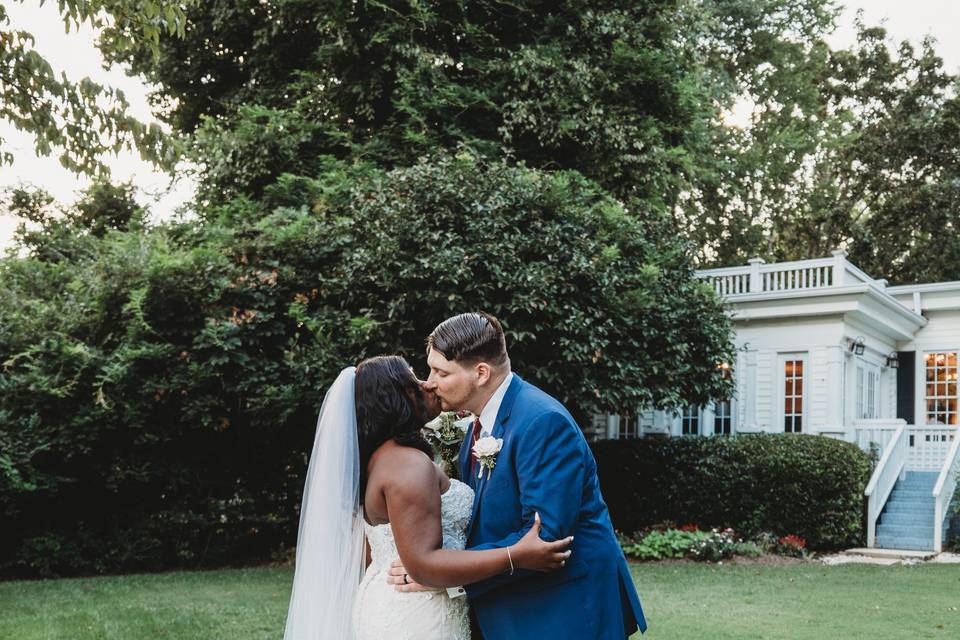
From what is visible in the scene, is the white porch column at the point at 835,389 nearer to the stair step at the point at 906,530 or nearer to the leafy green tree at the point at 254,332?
the stair step at the point at 906,530

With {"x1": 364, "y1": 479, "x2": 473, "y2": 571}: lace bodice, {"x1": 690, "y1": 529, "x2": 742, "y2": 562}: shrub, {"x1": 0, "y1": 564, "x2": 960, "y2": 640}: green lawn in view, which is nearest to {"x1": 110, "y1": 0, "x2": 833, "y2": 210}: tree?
{"x1": 690, "y1": 529, "x2": 742, "y2": 562}: shrub

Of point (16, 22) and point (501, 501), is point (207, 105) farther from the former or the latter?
point (501, 501)

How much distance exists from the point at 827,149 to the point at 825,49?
12.2 feet

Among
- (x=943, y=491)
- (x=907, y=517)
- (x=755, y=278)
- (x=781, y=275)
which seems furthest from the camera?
(x=781, y=275)

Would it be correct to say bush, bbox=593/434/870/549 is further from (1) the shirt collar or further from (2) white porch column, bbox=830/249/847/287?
(1) the shirt collar

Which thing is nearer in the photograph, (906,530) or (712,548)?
(712,548)

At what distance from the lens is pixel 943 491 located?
16641mm

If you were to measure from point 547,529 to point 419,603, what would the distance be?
2.68 feet

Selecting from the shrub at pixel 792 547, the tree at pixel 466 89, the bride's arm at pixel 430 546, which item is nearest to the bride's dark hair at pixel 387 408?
the bride's arm at pixel 430 546

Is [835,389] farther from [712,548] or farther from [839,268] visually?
[712,548]

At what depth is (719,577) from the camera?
12836mm

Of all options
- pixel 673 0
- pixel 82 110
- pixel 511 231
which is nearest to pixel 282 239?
pixel 511 231

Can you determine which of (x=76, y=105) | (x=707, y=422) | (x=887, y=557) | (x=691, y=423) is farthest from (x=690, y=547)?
(x=76, y=105)

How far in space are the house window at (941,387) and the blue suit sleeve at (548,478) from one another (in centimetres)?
2060
